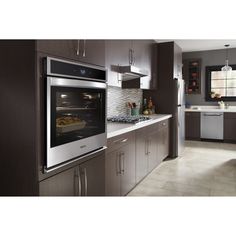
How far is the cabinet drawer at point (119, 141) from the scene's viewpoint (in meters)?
2.43

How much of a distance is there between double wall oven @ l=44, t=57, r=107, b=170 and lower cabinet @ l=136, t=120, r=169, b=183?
123 centimetres

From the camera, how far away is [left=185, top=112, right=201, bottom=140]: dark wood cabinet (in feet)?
21.6

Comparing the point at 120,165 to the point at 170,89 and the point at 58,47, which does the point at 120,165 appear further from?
the point at 170,89

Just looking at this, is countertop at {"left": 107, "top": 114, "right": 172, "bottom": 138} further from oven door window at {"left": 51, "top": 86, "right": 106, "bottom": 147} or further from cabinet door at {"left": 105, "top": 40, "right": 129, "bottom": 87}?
cabinet door at {"left": 105, "top": 40, "right": 129, "bottom": 87}

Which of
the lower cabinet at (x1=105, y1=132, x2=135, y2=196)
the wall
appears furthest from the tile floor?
the wall

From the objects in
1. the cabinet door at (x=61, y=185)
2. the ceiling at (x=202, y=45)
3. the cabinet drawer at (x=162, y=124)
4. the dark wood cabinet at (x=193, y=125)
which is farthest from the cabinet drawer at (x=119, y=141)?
the dark wood cabinet at (x=193, y=125)

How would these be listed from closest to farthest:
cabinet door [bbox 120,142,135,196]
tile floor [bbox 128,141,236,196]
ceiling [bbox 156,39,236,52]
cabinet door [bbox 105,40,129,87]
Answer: cabinet door [bbox 120,142,135,196], cabinet door [bbox 105,40,129,87], tile floor [bbox 128,141,236,196], ceiling [bbox 156,39,236,52]

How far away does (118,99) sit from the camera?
406 centimetres

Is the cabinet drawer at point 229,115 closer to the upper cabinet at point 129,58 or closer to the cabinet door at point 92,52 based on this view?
the upper cabinet at point 129,58

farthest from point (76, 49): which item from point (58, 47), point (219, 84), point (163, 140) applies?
point (219, 84)

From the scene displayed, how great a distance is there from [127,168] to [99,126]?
3.13ft

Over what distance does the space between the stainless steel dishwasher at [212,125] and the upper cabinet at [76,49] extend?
16.4 ft
